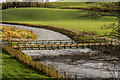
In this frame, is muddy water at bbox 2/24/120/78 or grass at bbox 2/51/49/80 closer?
grass at bbox 2/51/49/80

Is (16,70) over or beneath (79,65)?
over

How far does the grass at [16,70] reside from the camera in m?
24.7

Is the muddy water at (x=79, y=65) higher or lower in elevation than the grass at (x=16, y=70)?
lower

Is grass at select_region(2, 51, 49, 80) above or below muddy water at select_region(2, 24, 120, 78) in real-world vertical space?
above

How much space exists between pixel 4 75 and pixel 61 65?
11.2 meters

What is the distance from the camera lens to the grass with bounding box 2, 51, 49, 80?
24.7 m

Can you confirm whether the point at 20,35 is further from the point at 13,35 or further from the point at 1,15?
the point at 1,15

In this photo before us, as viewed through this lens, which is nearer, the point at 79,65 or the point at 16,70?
the point at 16,70

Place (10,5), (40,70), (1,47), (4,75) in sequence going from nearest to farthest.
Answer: (4,75) → (40,70) → (1,47) → (10,5)

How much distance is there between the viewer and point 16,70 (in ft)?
90.3

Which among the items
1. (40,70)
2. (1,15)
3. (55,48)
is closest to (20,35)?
(55,48)

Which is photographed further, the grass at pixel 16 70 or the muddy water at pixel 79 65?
the muddy water at pixel 79 65

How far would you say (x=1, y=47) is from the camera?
42406 millimetres

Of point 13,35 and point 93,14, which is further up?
point 93,14
